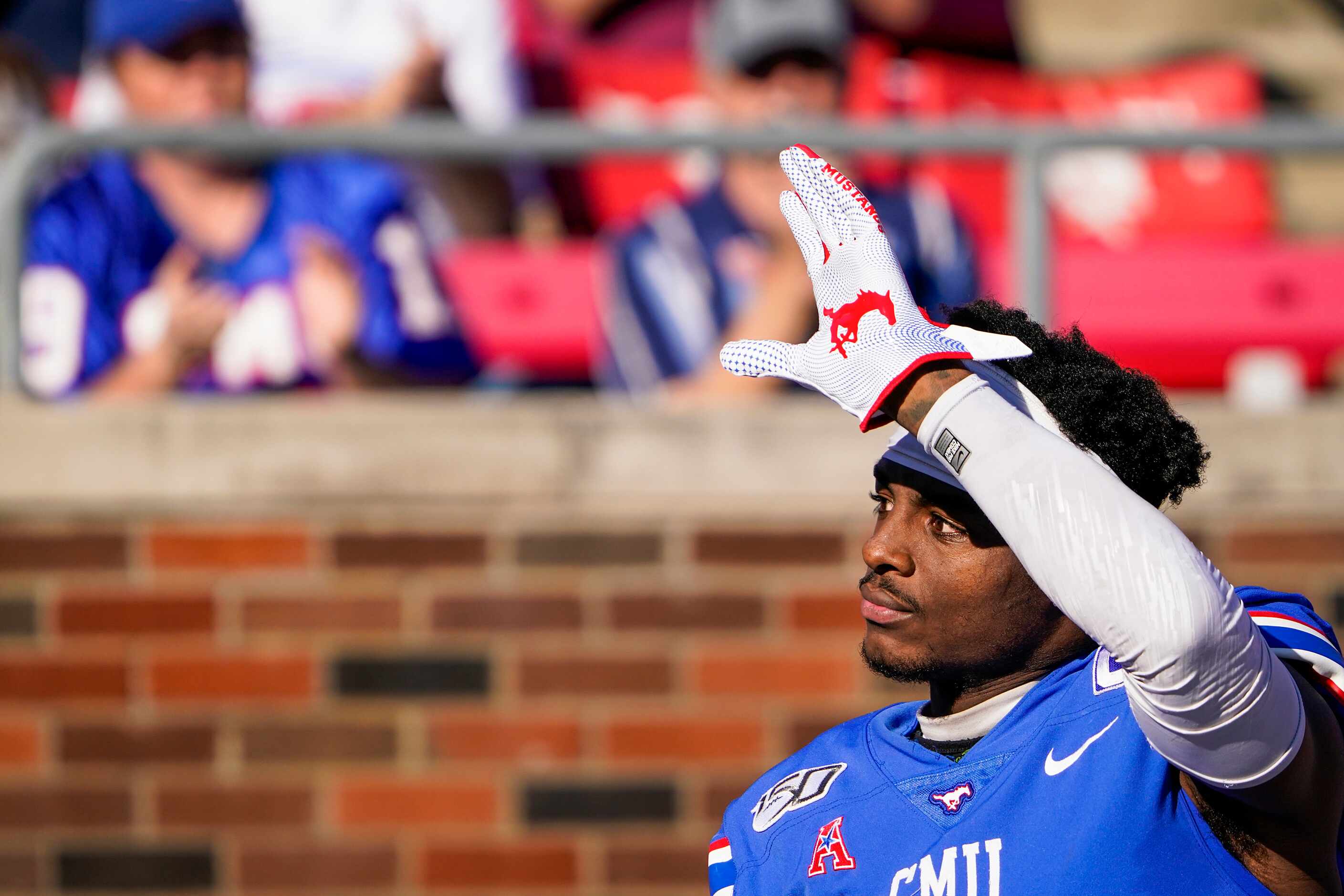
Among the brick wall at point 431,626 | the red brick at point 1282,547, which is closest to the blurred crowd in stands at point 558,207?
the brick wall at point 431,626

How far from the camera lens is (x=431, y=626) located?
14.6 feet

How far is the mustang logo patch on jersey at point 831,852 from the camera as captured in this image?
6.95 ft

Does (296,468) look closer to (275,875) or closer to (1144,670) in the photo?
(275,875)

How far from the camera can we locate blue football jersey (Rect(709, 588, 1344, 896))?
1.81 metres

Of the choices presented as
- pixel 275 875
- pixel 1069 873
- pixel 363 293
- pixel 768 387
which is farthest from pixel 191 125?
pixel 1069 873

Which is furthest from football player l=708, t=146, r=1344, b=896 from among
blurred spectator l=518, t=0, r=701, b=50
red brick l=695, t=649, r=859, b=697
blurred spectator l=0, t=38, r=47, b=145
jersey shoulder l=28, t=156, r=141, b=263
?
blurred spectator l=518, t=0, r=701, b=50

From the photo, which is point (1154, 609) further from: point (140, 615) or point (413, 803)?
point (140, 615)

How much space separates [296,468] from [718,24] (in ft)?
7.43

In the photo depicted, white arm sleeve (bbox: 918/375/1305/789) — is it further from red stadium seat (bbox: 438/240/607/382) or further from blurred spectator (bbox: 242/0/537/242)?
blurred spectator (bbox: 242/0/537/242)

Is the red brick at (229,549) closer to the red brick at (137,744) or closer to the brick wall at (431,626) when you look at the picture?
the brick wall at (431,626)

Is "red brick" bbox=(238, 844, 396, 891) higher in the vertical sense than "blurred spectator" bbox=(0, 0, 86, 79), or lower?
lower

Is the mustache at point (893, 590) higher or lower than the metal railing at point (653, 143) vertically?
lower

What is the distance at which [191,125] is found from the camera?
4430mm

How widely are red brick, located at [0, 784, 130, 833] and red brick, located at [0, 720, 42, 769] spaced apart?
71 millimetres
